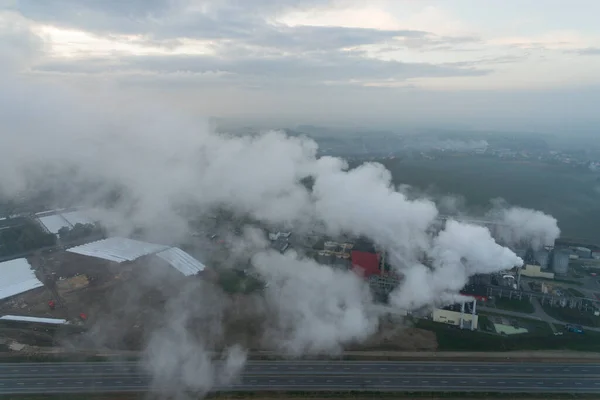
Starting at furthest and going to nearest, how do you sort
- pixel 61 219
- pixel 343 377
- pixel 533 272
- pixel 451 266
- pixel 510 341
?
pixel 61 219, pixel 533 272, pixel 451 266, pixel 510 341, pixel 343 377

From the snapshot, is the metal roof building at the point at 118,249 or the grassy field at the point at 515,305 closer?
the grassy field at the point at 515,305

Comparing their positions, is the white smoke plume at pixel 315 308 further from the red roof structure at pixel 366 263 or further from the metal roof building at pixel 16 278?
the metal roof building at pixel 16 278

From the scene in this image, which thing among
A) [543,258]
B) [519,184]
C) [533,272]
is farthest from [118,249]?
[519,184]

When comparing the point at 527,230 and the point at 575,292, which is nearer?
the point at 575,292

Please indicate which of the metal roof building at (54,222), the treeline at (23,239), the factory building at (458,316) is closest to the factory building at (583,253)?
the factory building at (458,316)

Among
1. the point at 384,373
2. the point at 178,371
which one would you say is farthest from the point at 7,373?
the point at 384,373

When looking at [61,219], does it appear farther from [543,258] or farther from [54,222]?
[543,258]
